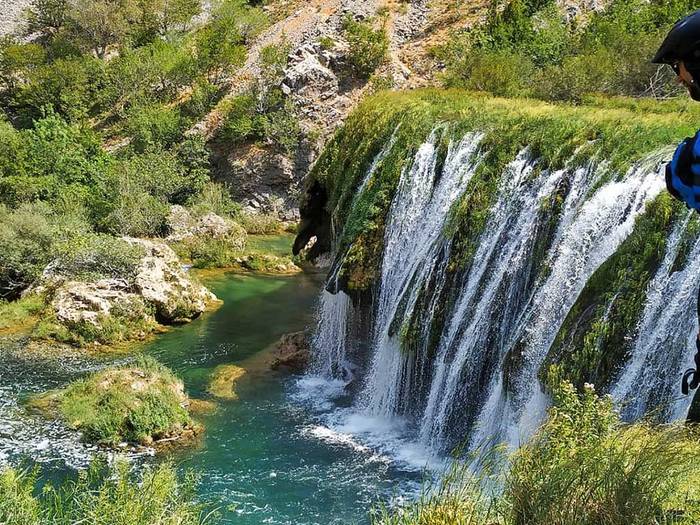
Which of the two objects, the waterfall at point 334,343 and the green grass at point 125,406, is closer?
the green grass at point 125,406

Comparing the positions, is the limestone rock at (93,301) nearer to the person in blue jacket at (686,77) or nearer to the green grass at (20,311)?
the green grass at (20,311)

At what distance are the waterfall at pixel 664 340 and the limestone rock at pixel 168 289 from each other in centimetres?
1361

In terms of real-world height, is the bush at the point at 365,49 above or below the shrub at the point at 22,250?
above

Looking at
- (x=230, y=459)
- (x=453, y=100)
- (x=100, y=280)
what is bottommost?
(x=230, y=459)

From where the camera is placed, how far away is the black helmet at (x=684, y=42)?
9.20 feet

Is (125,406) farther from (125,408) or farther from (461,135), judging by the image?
(461,135)

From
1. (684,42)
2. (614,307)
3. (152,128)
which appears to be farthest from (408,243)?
(152,128)

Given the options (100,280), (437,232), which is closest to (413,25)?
(100,280)

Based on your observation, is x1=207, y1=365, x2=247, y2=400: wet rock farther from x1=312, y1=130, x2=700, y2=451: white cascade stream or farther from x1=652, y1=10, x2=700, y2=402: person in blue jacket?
x1=652, y1=10, x2=700, y2=402: person in blue jacket

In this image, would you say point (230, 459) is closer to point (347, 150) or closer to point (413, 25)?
point (347, 150)

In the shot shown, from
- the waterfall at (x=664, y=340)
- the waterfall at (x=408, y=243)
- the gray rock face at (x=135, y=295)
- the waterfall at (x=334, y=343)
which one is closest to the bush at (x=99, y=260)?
the gray rock face at (x=135, y=295)

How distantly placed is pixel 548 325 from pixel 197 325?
11989 mm

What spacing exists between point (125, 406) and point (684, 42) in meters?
11.4

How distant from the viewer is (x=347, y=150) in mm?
17000
